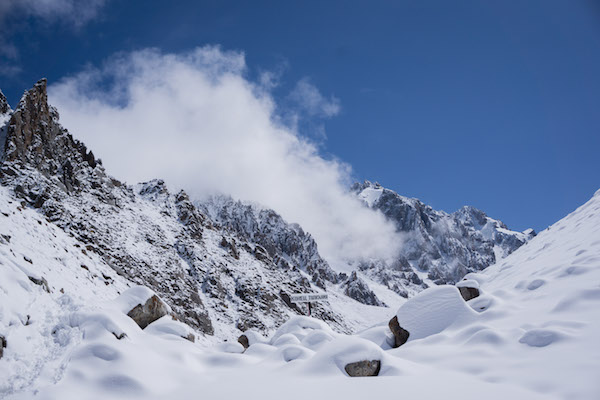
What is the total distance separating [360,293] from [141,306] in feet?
328

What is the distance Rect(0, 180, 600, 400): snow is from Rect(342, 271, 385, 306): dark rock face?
316 ft

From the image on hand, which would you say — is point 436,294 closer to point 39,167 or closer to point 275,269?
point 39,167

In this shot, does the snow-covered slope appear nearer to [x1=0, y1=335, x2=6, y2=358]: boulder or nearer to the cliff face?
[x1=0, y1=335, x2=6, y2=358]: boulder

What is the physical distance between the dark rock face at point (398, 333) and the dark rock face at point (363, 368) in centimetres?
364

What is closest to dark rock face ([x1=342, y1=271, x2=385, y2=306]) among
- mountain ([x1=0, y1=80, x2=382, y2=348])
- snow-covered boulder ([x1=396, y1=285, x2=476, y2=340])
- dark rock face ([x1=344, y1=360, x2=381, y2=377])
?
mountain ([x1=0, y1=80, x2=382, y2=348])

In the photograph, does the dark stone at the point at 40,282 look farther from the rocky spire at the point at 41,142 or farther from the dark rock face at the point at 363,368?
the rocky spire at the point at 41,142

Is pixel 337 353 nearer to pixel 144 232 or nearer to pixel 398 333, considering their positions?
pixel 398 333

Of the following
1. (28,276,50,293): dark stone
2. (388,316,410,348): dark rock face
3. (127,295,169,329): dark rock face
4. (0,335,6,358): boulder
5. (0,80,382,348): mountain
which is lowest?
(0,335,6,358): boulder

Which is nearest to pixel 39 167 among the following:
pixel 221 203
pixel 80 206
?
pixel 80 206

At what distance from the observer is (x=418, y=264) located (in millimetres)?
183875

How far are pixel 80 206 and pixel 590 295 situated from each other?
144 ft

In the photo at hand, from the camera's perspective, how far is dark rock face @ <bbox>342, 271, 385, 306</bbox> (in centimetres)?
10350

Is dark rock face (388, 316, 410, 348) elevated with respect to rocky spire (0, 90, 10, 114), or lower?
lower

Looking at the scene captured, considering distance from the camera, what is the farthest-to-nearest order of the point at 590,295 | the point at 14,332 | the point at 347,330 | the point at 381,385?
the point at 347,330
the point at 590,295
the point at 14,332
the point at 381,385
